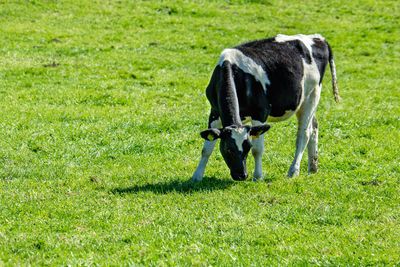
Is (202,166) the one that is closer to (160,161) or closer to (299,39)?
(160,161)

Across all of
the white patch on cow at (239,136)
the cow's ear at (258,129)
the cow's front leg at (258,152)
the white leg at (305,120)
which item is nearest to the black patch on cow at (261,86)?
the white patch on cow at (239,136)

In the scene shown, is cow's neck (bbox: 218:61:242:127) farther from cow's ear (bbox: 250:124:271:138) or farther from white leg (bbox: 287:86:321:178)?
white leg (bbox: 287:86:321:178)

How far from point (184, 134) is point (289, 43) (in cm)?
401

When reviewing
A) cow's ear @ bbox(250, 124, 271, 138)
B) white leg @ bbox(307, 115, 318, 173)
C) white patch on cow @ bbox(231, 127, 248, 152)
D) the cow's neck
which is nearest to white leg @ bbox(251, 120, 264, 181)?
cow's ear @ bbox(250, 124, 271, 138)

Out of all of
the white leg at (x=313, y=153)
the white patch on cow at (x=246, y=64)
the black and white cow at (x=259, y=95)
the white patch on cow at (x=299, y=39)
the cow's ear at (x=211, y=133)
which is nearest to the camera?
the cow's ear at (x=211, y=133)

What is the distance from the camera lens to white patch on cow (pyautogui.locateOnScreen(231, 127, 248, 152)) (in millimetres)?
9352

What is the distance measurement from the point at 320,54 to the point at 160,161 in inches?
179

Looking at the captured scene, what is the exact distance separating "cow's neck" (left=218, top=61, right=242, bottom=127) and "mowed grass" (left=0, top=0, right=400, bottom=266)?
4.47ft

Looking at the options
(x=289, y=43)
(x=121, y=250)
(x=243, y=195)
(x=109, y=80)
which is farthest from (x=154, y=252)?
(x=109, y=80)

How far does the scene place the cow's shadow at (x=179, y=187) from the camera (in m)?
9.69

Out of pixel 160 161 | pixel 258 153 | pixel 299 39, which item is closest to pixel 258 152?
pixel 258 153

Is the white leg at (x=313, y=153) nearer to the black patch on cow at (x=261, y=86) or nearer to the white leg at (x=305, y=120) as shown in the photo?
the white leg at (x=305, y=120)

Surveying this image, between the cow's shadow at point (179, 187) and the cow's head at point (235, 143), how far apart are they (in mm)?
688

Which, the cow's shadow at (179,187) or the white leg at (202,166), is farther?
the white leg at (202,166)
